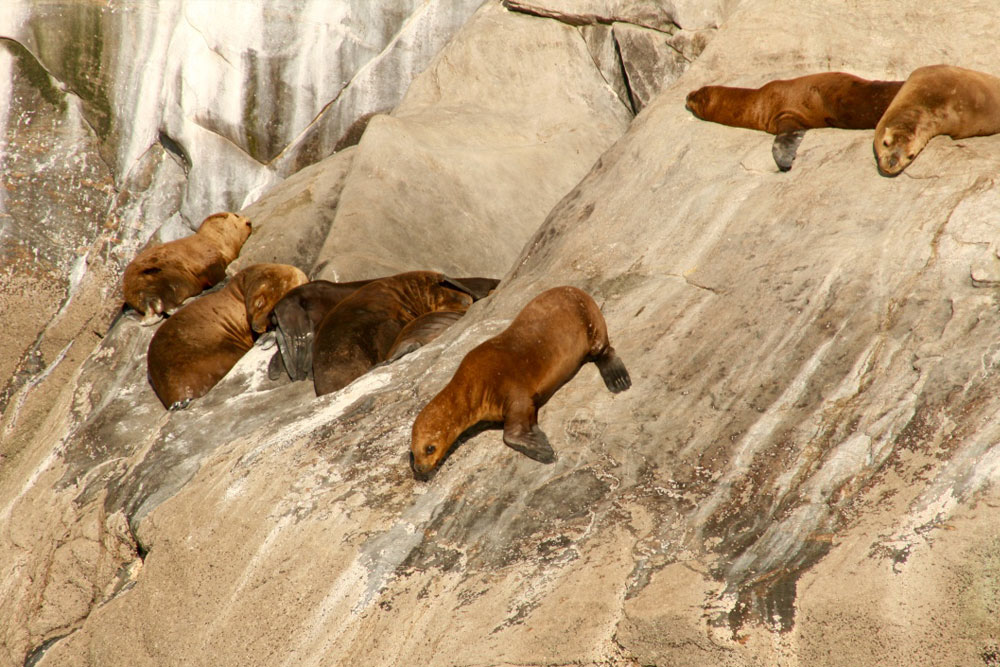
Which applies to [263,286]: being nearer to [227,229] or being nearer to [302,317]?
[302,317]

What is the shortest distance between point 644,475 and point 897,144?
2.66 meters

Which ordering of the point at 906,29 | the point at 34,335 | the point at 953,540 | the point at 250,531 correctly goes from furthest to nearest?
the point at 34,335, the point at 906,29, the point at 250,531, the point at 953,540

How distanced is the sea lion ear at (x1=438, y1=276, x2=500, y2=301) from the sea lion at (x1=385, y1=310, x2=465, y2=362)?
0.60m

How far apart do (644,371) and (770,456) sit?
1017 millimetres

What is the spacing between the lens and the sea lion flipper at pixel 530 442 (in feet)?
15.6

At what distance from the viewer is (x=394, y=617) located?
14.1ft

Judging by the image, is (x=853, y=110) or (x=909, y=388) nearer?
(x=909, y=388)

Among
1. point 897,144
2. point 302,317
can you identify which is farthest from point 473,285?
point 897,144

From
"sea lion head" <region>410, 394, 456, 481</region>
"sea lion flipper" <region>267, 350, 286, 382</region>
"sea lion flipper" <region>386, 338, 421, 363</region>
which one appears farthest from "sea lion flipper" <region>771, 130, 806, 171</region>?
"sea lion flipper" <region>267, 350, 286, 382</region>

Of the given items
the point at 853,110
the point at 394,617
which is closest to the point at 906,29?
the point at 853,110

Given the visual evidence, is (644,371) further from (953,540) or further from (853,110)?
(853,110)

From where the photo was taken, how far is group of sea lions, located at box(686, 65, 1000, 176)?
5.67 m

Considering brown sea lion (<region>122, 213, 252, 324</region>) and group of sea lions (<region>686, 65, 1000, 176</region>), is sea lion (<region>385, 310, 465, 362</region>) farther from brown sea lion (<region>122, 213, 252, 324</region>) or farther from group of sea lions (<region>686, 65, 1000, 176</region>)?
brown sea lion (<region>122, 213, 252, 324</region>)

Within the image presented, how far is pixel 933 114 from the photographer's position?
5773 mm
